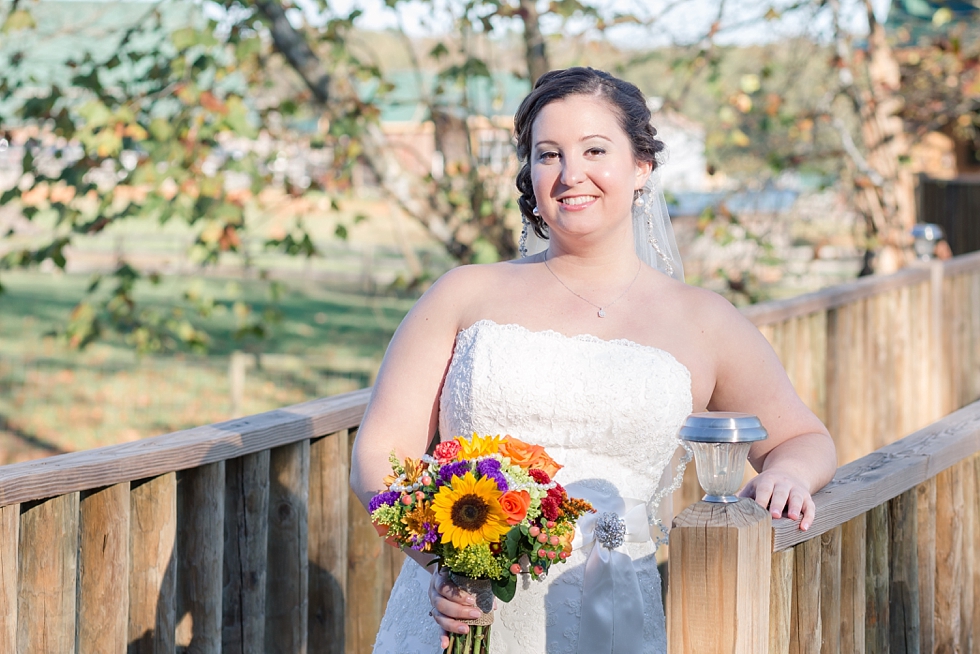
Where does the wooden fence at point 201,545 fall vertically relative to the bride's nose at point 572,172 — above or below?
below

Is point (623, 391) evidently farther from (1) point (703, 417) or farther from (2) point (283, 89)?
(2) point (283, 89)

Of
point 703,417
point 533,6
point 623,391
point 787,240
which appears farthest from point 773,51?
point 703,417

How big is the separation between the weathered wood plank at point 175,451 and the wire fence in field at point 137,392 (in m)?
6.67

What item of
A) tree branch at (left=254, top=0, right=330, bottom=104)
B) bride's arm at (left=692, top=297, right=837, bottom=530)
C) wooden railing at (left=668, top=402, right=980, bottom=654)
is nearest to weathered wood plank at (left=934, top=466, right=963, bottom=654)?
wooden railing at (left=668, top=402, right=980, bottom=654)

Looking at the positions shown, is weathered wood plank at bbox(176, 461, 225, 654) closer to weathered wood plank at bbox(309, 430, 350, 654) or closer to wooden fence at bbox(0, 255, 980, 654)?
wooden fence at bbox(0, 255, 980, 654)

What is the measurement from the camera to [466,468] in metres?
2.07

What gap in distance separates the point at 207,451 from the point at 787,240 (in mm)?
10057

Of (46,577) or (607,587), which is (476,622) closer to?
(607,587)

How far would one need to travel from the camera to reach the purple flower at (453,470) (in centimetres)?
206

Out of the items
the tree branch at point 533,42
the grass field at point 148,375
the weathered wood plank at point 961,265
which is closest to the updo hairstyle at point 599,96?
the tree branch at point 533,42

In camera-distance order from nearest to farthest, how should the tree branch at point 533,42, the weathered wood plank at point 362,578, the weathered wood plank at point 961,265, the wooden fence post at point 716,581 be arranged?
the wooden fence post at point 716,581 < the weathered wood plank at point 362,578 < the tree branch at point 533,42 < the weathered wood plank at point 961,265

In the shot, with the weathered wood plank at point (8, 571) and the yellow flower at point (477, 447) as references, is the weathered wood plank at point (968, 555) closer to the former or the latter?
the yellow flower at point (477, 447)

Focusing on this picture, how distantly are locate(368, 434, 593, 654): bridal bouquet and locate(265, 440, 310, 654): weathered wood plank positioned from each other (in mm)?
1034

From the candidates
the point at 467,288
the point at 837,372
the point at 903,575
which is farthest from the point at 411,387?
the point at 837,372
